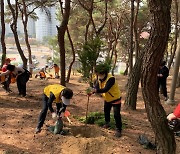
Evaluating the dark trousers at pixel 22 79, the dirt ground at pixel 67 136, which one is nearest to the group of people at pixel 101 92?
the dirt ground at pixel 67 136

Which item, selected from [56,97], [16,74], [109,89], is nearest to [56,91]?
[56,97]

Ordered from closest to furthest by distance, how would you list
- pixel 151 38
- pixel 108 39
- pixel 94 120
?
pixel 151 38 → pixel 94 120 → pixel 108 39

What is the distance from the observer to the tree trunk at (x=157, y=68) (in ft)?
11.4

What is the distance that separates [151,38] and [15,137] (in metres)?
3.56

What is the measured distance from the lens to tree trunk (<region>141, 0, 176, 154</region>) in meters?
3.49

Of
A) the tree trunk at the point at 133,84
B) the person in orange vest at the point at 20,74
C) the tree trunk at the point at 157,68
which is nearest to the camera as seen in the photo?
the tree trunk at the point at 157,68

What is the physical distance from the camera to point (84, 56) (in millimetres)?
9281

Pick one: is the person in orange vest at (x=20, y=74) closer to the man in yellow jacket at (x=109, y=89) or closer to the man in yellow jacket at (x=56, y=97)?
the man in yellow jacket at (x=56, y=97)

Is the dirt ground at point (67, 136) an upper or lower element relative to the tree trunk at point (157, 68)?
lower

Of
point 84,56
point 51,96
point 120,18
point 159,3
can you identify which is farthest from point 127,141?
point 120,18

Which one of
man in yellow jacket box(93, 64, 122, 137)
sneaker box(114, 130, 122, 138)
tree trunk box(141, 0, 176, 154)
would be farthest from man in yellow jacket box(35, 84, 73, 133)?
tree trunk box(141, 0, 176, 154)

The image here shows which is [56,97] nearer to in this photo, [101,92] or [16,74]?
[101,92]

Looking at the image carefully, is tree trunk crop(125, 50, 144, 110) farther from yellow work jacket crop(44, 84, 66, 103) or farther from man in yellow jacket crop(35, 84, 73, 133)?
yellow work jacket crop(44, 84, 66, 103)

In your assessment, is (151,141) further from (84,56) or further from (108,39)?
(108,39)
